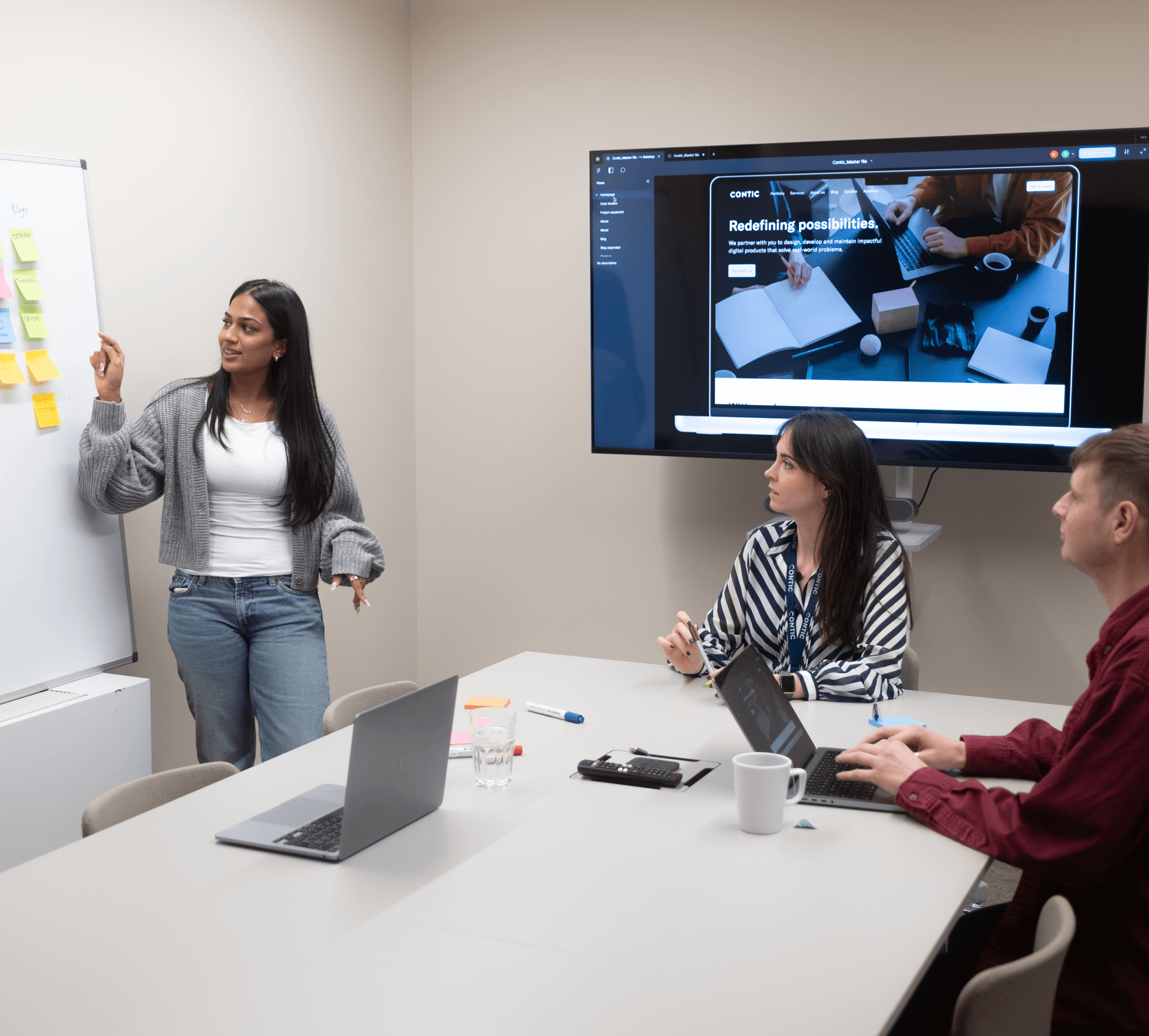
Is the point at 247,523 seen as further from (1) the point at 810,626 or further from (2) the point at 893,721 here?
(2) the point at 893,721

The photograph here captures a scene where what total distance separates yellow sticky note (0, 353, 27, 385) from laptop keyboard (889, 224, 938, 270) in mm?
2455

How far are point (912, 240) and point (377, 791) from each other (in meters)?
2.49

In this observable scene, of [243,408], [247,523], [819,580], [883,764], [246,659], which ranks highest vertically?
[243,408]

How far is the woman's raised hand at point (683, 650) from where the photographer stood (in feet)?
8.37

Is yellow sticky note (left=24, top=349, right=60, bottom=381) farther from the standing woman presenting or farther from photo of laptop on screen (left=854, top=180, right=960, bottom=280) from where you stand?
photo of laptop on screen (left=854, top=180, right=960, bottom=280)

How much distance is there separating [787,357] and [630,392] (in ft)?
1.80

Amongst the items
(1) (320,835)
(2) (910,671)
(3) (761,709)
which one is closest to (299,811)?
(1) (320,835)

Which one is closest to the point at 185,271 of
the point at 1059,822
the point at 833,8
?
the point at 833,8

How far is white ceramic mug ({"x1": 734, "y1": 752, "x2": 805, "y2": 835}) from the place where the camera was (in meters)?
1.69

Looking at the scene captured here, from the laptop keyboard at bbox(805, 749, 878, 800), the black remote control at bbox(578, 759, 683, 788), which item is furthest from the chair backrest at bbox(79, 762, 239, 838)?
the laptop keyboard at bbox(805, 749, 878, 800)

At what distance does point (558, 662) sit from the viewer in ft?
9.13

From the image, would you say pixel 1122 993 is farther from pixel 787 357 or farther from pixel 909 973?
pixel 787 357

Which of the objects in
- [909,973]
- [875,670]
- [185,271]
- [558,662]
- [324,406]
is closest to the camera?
[909,973]

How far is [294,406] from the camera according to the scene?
2996 millimetres
